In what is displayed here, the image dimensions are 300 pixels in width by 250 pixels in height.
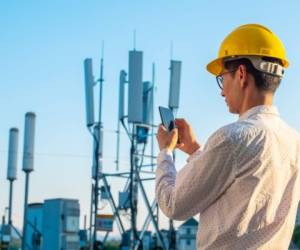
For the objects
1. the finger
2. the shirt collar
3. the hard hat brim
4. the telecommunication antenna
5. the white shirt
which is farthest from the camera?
the telecommunication antenna

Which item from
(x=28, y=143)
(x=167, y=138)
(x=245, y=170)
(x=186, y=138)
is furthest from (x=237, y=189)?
(x=28, y=143)

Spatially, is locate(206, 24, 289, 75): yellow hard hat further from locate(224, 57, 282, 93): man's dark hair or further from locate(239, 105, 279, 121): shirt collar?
locate(239, 105, 279, 121): shirt collar

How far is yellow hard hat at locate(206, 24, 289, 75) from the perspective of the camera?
2.31 m

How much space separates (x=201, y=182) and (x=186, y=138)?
19.4 inches

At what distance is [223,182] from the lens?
2.15 metres

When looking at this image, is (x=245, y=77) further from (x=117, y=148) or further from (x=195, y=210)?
(x=117, y=148)

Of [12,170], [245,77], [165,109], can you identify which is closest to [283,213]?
[245,77]

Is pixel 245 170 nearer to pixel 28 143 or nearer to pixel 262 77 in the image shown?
pixel 262 77

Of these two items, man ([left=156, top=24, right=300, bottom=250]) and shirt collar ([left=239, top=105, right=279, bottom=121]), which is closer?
man ([left=156, top=24, right=300, bottom=250])

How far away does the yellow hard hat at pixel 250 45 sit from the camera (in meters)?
2.31

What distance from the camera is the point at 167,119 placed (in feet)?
8.59

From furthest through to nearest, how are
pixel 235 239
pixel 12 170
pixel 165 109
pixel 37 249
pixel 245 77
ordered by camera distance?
pixel 12 170 < pixel 37 249 < pixel 165 109 < pixel 245 77 < pixel 235 239

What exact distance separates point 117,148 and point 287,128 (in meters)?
13.8

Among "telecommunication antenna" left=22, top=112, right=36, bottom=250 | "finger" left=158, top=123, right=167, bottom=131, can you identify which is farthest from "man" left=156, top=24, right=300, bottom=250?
"telecommunication antenna" left=22, top=112, right=36, bottom=250
